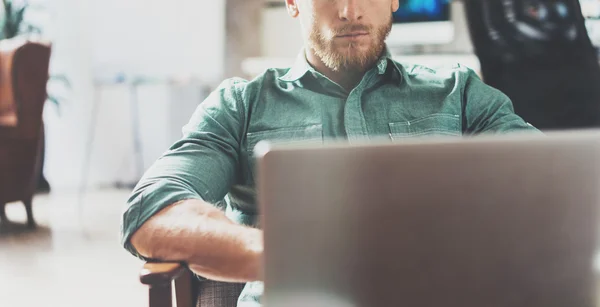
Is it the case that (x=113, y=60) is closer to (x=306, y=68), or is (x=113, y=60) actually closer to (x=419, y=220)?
(x=306, y=68)

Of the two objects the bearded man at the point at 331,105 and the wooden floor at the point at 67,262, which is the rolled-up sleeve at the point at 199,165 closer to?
the bearded man at the point at 331,105

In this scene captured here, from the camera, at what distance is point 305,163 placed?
46 cm

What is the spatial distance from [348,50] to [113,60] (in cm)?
344

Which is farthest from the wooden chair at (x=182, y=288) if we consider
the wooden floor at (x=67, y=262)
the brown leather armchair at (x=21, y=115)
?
the brown leather armchair at (x=21, y=115)

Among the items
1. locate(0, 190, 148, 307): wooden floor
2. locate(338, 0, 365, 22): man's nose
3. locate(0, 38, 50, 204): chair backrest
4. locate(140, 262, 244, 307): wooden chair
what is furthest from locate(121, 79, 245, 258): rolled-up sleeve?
locate(0, 38, 50, 204): chair backrest

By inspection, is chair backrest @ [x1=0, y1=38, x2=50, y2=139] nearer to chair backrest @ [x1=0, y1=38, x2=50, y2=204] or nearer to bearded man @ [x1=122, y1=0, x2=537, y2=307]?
chair backrest @ [x1=0, y1=38, x2=50, y2=204]


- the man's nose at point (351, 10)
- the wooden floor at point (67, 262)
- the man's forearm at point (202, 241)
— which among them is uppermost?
the man's nose at point (351, 10)

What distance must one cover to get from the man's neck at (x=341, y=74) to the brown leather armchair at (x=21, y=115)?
2.28 meters

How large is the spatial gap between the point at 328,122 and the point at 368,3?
9.2 inches

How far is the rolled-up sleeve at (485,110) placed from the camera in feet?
3.55

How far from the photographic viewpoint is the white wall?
13.7 feet

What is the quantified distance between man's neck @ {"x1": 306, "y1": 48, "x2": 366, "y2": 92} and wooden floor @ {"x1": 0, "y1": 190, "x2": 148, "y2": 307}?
1.16 metres

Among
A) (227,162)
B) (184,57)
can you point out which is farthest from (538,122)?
(184,57)

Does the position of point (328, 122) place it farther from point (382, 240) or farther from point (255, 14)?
point (255, 14)
